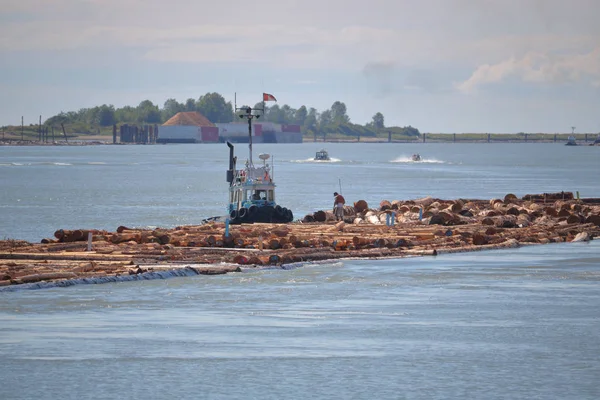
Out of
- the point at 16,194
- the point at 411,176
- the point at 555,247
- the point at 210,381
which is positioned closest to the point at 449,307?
the point at 210,381

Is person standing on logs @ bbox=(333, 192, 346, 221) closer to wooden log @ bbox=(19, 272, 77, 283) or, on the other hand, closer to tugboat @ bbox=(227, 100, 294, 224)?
tugboat @ bbox=(227, 100, 294, 224)

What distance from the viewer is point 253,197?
5216 cm

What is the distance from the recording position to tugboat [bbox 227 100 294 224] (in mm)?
51188

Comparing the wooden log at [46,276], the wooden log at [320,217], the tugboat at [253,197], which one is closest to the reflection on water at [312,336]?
the wooden log at [46,276]

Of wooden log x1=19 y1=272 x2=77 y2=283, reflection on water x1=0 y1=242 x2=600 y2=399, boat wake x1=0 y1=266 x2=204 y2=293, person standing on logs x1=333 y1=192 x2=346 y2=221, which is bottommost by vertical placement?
reflection on water x1=0 y1=242 x2=600 y2=399

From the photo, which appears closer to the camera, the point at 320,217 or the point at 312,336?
the point at 312,336

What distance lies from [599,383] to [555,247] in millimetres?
23811

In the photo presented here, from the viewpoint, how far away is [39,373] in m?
23.8

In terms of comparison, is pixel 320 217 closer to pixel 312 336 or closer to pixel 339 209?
pixel 339 209

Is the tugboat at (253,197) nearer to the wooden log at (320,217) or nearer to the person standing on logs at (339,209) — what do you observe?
the wooden log at (320,217)

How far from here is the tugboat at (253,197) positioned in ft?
168

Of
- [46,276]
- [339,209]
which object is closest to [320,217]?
[339,209]

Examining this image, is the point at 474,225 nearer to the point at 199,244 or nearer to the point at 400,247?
the point at 400,247

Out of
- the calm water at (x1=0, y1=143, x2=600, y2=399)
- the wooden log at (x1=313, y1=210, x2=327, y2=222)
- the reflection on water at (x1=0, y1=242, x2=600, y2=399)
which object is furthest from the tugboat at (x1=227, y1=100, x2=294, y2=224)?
the reflection on water at (x1=0, y1=242, x2=600, y2=399)
